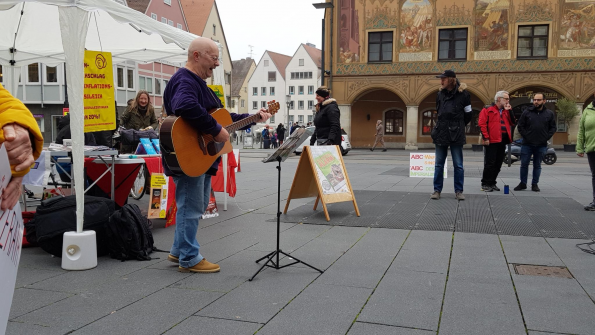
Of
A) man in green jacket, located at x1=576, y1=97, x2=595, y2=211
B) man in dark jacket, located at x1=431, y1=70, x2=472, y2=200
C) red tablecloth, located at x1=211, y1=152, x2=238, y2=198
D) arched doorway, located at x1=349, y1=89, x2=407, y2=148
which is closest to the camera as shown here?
man in green jacket, located at x1=576, y1=97, x2=595, y2=211

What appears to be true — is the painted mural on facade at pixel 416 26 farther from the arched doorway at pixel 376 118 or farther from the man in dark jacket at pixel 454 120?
the man in dark jacket at pixel 454 120

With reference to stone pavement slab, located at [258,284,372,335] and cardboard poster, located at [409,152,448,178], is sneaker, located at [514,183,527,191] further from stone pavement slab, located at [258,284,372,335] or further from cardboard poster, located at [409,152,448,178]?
stone pavement slab, located at [258,284,372,335]

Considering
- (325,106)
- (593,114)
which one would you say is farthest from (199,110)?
(593,114)

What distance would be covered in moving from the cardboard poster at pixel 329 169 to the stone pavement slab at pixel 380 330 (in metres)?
3.74

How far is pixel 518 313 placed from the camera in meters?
3.25

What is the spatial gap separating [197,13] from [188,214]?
5698cm

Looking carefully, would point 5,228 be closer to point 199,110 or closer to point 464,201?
point 199,110

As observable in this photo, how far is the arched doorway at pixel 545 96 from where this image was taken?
3047cm

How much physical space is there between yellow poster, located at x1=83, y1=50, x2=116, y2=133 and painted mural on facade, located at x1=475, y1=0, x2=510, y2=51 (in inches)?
1134

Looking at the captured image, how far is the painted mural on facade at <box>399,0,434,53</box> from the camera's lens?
31062mm

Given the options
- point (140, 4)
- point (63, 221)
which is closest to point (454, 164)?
point (63, 221)

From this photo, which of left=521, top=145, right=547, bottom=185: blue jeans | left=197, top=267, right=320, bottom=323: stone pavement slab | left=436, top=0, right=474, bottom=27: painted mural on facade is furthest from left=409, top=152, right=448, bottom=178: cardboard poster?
left=436, top=0, right=474, bottom=27: painted mural on facade

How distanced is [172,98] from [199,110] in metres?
0.36

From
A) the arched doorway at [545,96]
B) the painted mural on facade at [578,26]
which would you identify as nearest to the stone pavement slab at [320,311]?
the arched doorway at [545,96]
